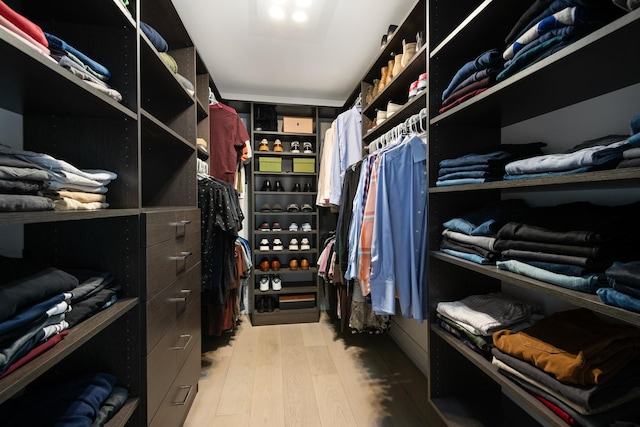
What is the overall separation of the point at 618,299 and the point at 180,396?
1.70m

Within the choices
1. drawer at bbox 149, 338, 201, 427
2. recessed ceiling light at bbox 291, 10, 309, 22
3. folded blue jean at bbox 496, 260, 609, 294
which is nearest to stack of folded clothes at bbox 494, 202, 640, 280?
folded blue jean at bbox 496, 260, 609, 294

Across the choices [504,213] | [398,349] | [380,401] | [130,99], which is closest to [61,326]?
[130,99]

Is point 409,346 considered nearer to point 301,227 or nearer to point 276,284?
point 276,284

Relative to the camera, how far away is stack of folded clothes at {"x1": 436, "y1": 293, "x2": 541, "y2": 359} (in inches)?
37.2

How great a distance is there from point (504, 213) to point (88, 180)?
144 cm

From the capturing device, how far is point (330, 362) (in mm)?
1987

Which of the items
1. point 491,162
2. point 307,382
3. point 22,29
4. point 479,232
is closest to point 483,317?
point 479,232

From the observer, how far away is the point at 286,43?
2.01m

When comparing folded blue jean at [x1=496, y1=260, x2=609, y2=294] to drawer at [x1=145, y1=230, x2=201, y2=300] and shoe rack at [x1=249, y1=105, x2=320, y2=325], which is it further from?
shoe rack at [x1=249, y1=105, x2=320, y2=325]

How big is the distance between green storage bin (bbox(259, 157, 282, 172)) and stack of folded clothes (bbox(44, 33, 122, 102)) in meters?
1.85

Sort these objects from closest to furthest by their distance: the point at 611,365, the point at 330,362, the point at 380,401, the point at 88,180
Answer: the point at 611,365
the point at 88,180
the point at 380,401
the point at 330,362

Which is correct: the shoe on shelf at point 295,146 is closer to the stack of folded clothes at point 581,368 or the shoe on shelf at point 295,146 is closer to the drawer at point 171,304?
the drawer at point 171,304

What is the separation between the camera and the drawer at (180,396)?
43.8 inches

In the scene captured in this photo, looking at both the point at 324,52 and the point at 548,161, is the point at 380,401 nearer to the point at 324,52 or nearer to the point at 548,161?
the point at 548,161
